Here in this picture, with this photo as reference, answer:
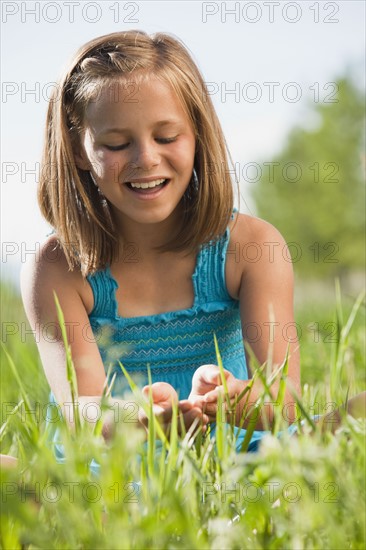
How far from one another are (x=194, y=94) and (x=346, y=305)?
3822 mm

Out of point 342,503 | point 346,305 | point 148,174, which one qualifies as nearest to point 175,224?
point 148,174

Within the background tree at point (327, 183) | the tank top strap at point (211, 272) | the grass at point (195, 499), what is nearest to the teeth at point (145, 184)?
the tank top strap at point (211, 272)

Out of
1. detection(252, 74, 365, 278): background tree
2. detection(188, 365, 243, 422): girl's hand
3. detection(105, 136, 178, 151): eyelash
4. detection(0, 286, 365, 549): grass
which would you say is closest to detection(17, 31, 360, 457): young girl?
detection(105, 136, 178, 151): eyelash

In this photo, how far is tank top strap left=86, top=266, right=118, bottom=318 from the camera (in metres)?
2.40

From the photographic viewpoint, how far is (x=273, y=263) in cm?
234

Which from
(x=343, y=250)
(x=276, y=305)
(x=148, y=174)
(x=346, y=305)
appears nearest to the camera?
(x=148, y=174)

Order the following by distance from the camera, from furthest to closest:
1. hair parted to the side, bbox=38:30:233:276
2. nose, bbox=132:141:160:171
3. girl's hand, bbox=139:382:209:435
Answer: hair parted to the side, bbox=38:30:233:276, nose, bbox=132:141:160:171, girl's hand, bbox=139:382:209:435

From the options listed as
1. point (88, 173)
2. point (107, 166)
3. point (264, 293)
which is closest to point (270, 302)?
point (264, 293)

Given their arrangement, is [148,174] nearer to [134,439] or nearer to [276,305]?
[276,305]

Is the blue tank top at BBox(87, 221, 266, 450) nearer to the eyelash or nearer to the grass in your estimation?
the eyelash

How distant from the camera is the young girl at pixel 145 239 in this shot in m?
2.18

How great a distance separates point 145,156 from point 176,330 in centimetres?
60

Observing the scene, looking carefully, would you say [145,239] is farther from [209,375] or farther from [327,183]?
[327,183]

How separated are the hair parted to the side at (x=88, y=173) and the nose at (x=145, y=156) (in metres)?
0.22
